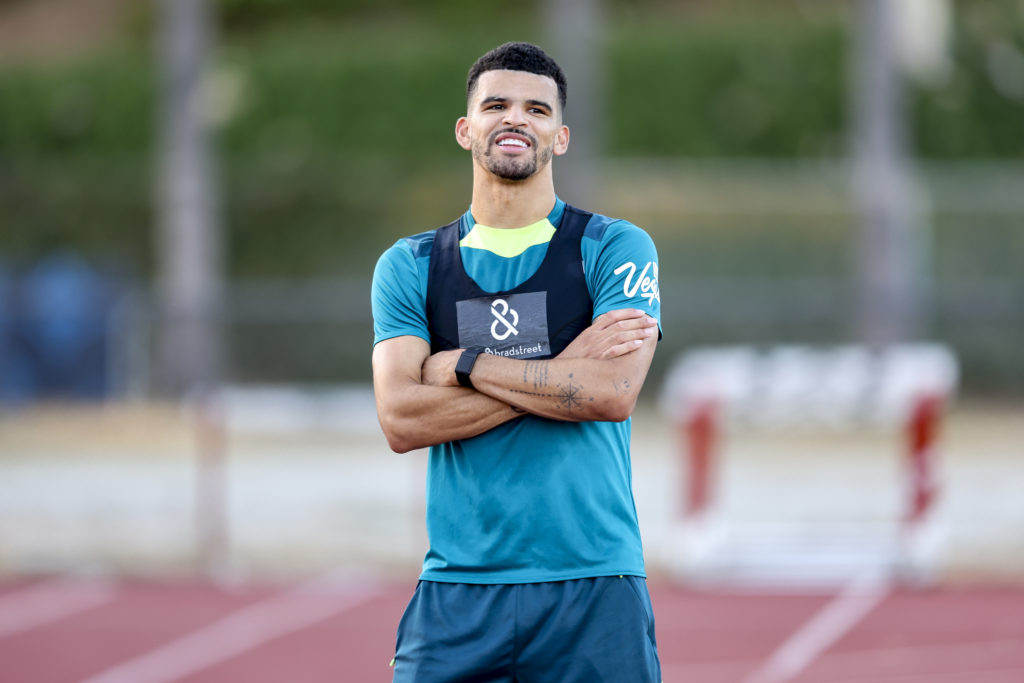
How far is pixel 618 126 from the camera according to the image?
2409 cm

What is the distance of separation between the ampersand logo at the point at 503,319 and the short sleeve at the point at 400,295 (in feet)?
0.63

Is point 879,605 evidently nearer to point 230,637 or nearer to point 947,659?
point 947,659

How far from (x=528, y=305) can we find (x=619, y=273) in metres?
A: 0.23

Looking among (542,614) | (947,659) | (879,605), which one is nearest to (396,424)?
(542,614)

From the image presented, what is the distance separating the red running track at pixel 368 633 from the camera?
23.7 feet

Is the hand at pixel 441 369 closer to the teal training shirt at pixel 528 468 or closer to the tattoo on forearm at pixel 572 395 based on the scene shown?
the teal training shirt at pixel 528 468

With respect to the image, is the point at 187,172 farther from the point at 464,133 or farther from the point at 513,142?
the point at 513,142

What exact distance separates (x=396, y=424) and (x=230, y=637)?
497cm

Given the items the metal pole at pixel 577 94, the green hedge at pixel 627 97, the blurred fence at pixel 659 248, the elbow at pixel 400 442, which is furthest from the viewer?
the green hedge at pixel 627 97

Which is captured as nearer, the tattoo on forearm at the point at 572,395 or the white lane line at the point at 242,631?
the tattoo on forearm at the point at 572,395

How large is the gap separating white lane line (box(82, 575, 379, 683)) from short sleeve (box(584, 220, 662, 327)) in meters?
4.55

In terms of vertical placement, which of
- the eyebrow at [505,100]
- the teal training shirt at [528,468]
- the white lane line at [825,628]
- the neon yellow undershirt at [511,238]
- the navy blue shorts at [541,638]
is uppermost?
the eyebrow at [505,100]

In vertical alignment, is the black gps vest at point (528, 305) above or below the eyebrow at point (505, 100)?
below

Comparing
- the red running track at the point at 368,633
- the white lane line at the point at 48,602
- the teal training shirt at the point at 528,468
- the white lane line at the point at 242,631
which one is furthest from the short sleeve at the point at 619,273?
the white lane line at the point at 48,602
